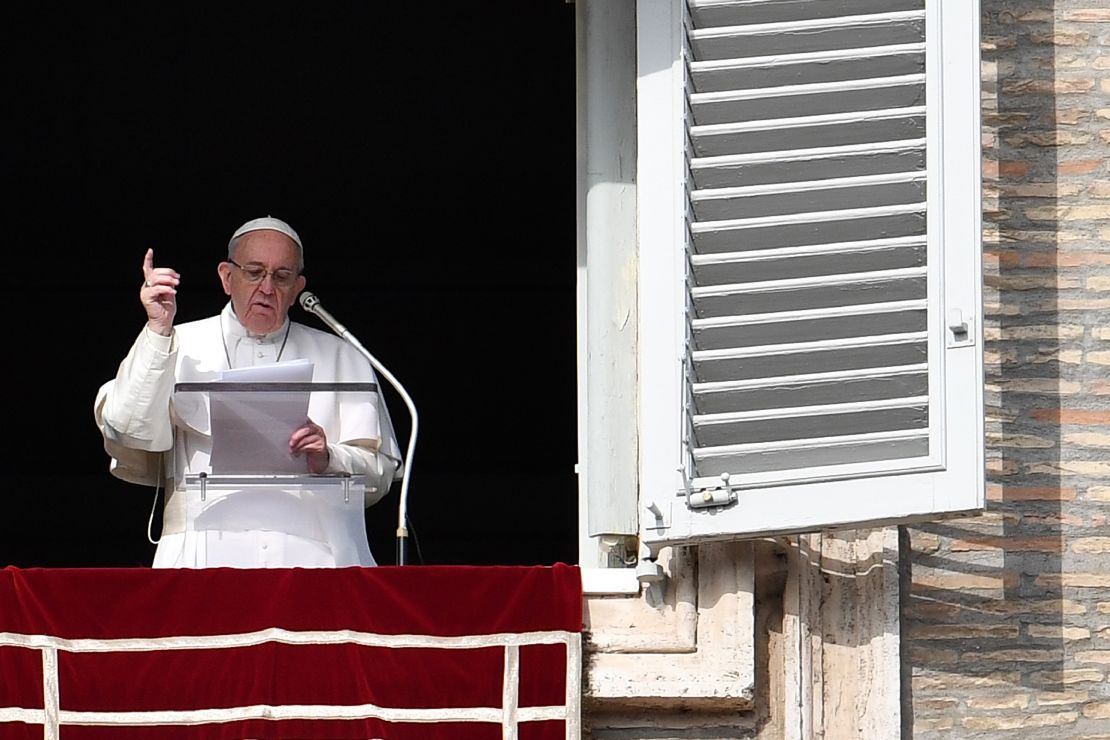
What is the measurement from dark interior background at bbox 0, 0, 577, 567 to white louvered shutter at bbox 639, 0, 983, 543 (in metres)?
4.85

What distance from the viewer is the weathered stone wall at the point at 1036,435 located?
591 cm

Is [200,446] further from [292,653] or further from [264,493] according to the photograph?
[292,653]

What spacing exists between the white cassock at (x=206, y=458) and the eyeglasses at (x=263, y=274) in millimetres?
334

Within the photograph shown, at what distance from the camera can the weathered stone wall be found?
5.91 m

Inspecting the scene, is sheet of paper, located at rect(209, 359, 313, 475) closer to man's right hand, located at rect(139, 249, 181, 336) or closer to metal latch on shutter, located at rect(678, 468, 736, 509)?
man's right hand, located at rect(139, 249, 181, 336)

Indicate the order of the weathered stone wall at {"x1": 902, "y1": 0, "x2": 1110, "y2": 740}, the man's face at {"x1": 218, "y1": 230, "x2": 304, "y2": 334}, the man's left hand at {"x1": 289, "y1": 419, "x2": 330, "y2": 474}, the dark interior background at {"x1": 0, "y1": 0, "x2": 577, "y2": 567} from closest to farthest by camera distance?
the man's left hand at {"x1": 289, "y1": 419, "x2": 330, "y2": 474}, the weathered stone wall at {"x1": 902, "y1": 0, "x2": 1110, "y2": 740}, the man's face at {"x1": 218, "y1": 230, "x2": 304, "y2": 334}, the dark interior background at {"x1": 0, "y1": 0, "x2": 577, "y2": 567}

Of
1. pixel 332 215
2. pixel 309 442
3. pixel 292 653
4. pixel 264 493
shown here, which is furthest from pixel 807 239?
pixel 332 215

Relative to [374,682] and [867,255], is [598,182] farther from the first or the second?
[374,682]

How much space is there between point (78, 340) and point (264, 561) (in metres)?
6.35

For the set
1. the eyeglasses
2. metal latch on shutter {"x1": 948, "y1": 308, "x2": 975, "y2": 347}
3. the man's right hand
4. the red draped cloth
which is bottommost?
the red draped cloth

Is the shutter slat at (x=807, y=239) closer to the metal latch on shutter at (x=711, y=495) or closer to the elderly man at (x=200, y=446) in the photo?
the metal latch on shutter at (x=711, y=495)

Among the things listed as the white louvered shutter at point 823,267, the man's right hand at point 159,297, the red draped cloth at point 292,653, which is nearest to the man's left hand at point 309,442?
the red draped cloth at point 292,653

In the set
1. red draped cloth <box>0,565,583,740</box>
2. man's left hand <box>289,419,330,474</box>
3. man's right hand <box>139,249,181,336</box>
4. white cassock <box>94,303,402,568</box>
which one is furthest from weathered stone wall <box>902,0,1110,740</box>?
man's right hand <box>139,249,181,336</box>

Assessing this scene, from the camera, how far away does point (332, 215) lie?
1170 centimetres
